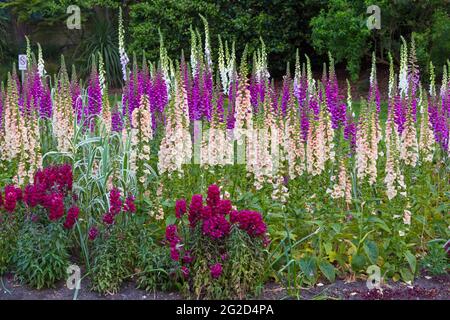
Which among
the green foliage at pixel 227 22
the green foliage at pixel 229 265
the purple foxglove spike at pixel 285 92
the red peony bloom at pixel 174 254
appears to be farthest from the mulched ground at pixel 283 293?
the green foliage at pixel 227 22

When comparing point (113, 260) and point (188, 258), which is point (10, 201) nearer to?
point (113, 260)

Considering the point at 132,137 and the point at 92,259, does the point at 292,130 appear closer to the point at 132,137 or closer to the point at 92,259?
the point at 132,137

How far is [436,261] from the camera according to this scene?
16.5 ft

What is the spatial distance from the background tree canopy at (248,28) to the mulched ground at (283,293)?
9655 mm

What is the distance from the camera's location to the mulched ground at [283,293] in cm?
468

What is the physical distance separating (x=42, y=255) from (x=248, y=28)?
11899 mm

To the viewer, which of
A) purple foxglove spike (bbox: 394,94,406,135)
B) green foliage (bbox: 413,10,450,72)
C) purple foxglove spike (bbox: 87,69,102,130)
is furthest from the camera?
green foliage (bbox: 413,10,450,72)

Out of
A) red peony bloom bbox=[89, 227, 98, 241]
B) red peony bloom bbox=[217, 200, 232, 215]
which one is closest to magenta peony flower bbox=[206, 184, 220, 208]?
red peony bloom bbox=[217, 200, 232, 215]

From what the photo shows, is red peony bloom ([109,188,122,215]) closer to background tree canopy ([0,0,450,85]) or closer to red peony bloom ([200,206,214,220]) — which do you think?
red peony bloom ([200,206,214,220])

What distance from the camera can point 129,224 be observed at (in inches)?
194

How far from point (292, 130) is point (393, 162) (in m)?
0.81

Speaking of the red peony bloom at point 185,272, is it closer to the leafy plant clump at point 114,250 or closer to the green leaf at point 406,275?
the leafy plant clump at point 114,250

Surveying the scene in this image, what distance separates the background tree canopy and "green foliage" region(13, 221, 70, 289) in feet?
33.5

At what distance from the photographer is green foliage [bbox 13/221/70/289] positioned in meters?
4.71
